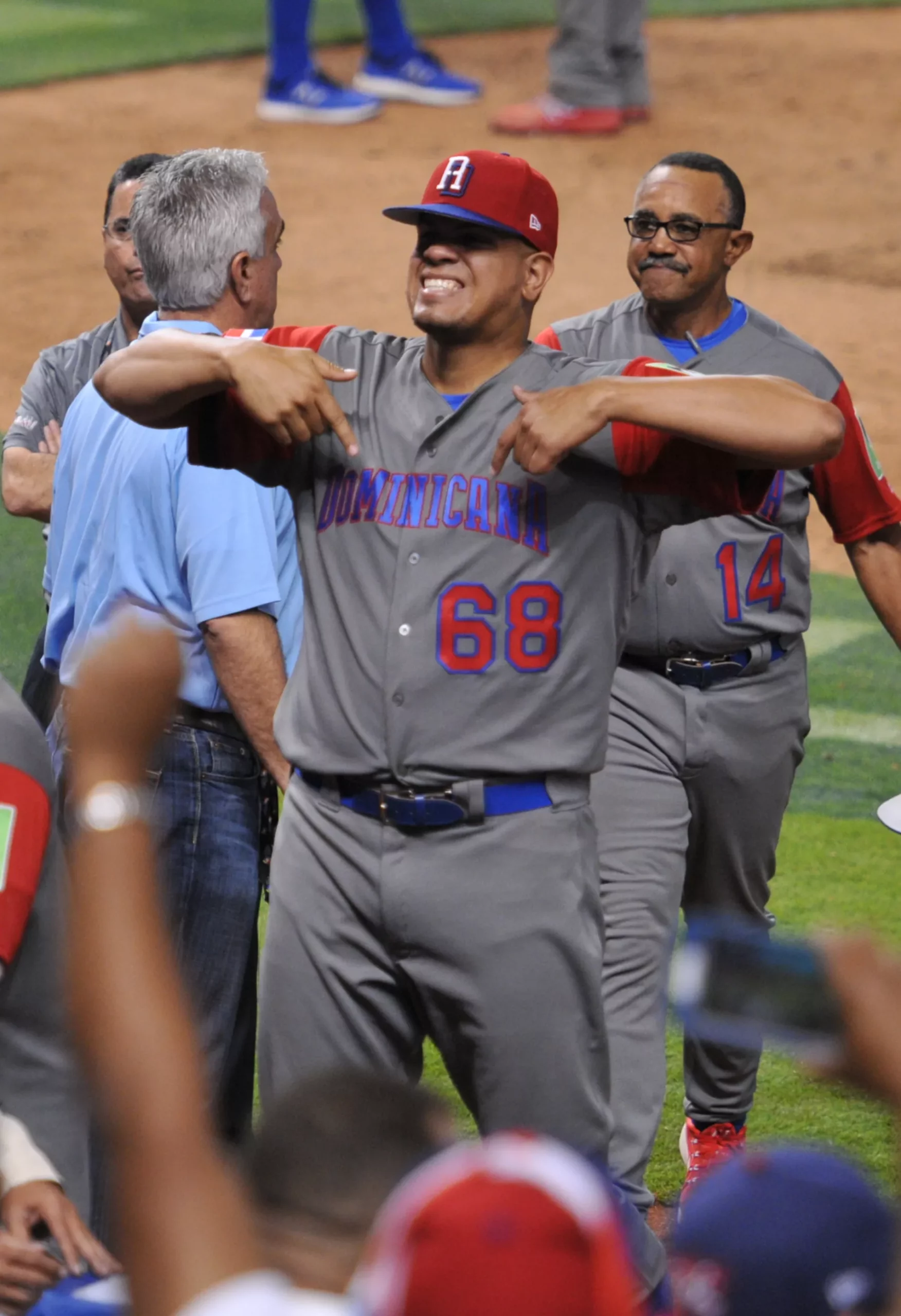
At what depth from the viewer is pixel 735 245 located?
14.4ft

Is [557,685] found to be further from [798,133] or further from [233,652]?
[798,133]

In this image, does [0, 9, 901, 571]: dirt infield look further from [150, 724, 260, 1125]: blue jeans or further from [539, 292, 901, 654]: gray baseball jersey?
[150, 724, 260, 1125]: blue jeans

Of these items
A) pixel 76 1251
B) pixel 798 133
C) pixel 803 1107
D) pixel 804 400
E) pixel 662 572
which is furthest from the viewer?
pixel 798 133

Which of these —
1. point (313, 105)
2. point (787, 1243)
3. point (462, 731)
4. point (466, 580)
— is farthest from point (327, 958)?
point (313, 105)

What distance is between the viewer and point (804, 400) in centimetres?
296

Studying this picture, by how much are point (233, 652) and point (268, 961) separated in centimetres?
62

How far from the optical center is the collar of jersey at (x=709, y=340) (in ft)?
13.9

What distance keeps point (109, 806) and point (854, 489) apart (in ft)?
9.37

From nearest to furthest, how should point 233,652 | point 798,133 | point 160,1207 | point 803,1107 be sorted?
point 160,1207 → point 233,652 → point 803,1107 → point 798,133

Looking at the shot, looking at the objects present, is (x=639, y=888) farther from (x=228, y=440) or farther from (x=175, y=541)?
(x=228, y=440)

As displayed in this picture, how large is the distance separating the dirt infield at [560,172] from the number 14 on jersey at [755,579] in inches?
216

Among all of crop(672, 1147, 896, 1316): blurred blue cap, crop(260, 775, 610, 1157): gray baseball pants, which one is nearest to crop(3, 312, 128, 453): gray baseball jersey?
crop(260, 775, 610, 1157): gray baseball pants

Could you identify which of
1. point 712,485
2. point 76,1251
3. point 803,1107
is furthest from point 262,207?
point 803,1107

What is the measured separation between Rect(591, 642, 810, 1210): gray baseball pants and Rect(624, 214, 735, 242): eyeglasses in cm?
94
